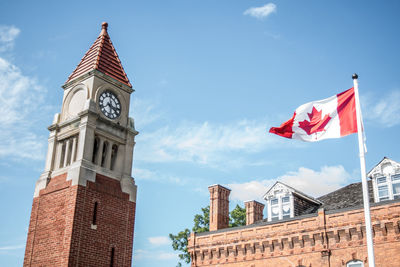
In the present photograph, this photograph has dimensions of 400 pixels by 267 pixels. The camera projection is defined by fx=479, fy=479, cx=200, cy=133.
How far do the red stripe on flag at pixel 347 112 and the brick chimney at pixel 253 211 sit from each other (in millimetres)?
18829

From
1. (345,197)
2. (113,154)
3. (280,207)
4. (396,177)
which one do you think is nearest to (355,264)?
(396,177)

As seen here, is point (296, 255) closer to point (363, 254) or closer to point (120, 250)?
point (363, 254)

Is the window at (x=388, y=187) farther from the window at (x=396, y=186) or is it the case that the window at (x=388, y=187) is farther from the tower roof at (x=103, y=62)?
the tower roof at (x=103, y=62)

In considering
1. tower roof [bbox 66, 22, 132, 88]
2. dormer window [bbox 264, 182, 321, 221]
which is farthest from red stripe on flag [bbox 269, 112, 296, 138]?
tower roof [bbox 66, 22, 132, 88]

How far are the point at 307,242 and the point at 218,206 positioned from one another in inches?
308

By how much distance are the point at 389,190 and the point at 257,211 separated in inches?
412

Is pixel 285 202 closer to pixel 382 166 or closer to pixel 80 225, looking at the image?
pixel 382 166

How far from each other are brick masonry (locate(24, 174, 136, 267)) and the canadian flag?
15.0 meters

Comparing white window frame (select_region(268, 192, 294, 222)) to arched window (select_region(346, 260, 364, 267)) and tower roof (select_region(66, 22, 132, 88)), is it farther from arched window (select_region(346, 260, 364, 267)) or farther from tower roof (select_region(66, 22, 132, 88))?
tower roof (select_region(66, 22, 132, 88))

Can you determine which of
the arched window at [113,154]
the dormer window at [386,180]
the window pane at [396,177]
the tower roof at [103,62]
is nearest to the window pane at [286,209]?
the dormer window at [386,180]

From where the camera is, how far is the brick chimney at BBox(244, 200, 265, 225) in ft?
112

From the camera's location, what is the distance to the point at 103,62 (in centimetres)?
3375

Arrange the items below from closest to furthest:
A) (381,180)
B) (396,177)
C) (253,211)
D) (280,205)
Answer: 1. (396,177)
2. (381,180)
3. (280,205)
4. (253,211)

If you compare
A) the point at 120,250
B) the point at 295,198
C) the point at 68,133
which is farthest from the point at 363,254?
the point at 68,133
